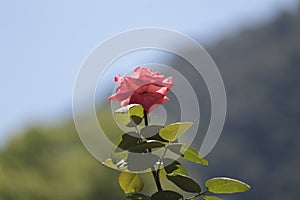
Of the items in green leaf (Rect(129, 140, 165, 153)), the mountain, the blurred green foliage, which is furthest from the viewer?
the mountain

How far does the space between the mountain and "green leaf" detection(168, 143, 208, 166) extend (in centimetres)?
767

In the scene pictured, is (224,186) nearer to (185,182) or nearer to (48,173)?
(185,182)

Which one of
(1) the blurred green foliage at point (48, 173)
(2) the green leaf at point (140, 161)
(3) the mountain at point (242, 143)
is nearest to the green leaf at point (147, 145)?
(2) the green leaf at point (140, 161)

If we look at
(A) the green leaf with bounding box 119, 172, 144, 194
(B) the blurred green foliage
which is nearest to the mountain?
(B) the blurred green foliage

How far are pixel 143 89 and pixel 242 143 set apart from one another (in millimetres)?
27714

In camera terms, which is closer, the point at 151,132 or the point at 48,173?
the point at 151,132

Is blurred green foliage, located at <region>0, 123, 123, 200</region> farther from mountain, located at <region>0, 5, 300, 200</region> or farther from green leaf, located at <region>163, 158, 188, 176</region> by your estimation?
green leaf, located at <region>163, 158, 188, 176</region>

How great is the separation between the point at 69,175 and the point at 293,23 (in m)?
27.5

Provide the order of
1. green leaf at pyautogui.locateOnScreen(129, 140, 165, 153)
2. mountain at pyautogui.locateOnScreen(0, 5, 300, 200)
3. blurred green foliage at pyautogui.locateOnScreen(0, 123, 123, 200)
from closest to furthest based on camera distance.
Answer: green leaf at pyautogui.locateOnScreen(129, 140, 165, 153), blurred green foliage at pyautogui.locateOnScreen(0, 123, 123, 200), mountain at pyautogui.locateOnScreen(0, 5, 300, 200)

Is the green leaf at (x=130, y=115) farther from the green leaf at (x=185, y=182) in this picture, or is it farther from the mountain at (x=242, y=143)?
the mountain at (x=242, y=143)

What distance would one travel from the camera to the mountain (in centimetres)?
873

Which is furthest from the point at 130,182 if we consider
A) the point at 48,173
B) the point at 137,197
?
the point at 48,173

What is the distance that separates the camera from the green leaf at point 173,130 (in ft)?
2.91

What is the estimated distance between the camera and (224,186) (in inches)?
35.6
